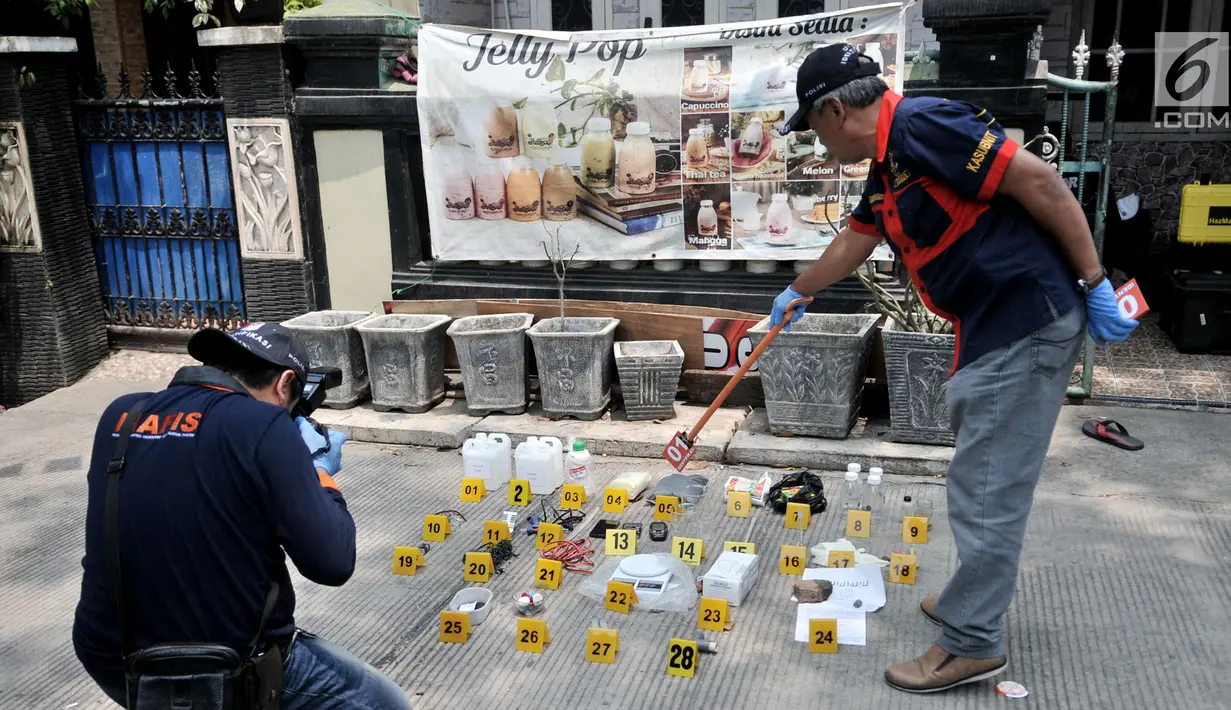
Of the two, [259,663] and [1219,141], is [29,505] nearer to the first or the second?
[259,663]

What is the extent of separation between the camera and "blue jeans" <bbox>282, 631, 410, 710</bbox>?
9.03ft

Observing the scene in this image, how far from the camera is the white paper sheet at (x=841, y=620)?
12.7 feet

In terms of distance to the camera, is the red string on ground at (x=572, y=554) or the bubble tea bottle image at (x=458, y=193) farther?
the bubble tea bottle image at (x=458, y=193)

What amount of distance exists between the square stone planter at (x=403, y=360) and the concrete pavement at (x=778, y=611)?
831mm

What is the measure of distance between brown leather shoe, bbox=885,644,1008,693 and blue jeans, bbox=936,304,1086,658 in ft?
0.11

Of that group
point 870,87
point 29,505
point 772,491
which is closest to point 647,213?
point 772,491

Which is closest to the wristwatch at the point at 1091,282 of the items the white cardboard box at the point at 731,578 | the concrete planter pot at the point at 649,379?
the white cardboard box at the point at 731,578

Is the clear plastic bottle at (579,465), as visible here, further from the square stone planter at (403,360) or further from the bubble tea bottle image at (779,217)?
the bubble tea bottle image at (779,217)

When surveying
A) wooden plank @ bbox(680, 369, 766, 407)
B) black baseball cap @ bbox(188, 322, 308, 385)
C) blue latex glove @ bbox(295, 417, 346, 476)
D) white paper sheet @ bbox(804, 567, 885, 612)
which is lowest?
white paper sheet @ bbox(804, 567, 885, 612)

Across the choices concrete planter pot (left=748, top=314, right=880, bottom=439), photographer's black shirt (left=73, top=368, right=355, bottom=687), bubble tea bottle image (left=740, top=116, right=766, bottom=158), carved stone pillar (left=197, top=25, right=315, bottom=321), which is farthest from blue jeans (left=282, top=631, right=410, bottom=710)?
carved stone pillar (left=197, top=25, right=315, bottom=321)

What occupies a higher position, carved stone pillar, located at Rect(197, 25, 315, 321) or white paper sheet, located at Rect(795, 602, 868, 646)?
carved stone pillar, located at Rect(197, 25, 315, 321)

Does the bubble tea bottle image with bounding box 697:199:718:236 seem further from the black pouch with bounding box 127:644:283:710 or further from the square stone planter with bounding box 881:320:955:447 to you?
the black pouch with bounding box 127:644:283:710

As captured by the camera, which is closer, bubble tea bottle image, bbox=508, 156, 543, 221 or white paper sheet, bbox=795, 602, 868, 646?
white paper sheet, bbox=795, 602, 868, 646

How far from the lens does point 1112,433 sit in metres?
5.71
